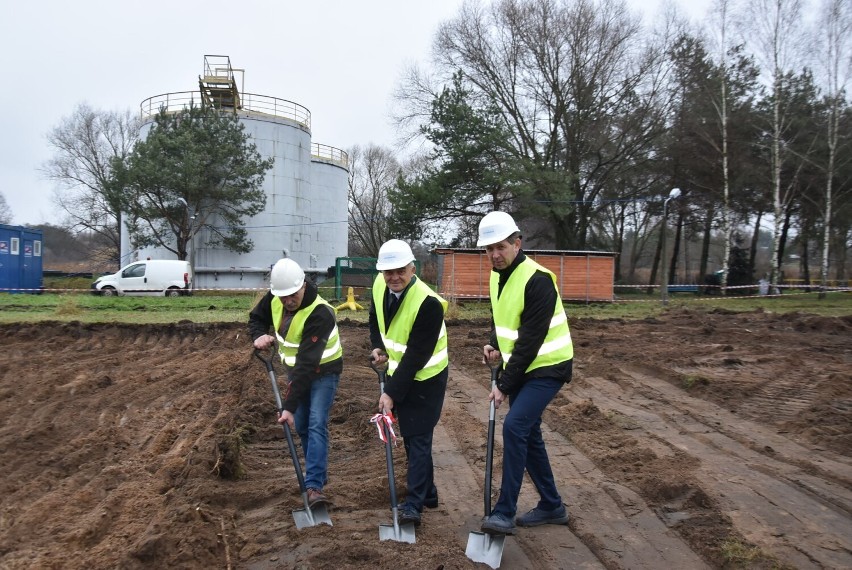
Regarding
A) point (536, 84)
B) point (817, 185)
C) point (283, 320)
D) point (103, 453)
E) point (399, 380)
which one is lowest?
point (103, 453)

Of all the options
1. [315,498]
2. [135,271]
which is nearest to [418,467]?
[315,498]

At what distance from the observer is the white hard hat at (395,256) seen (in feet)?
15.3

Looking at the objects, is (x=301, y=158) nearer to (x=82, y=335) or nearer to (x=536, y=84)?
(x=536, y=84)

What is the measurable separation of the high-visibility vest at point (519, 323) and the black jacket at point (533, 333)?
0.03 m

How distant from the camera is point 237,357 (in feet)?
40.0

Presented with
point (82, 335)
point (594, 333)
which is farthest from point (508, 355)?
point (82, 335)

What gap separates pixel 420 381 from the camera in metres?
4.81

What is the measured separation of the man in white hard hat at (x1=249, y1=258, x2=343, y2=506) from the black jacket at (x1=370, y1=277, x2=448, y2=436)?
0.51 meters

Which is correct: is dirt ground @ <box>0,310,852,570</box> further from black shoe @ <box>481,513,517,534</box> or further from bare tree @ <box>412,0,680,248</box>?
bare tree @ <box>412,0,680,248</box>

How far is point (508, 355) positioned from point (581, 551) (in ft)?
4.46

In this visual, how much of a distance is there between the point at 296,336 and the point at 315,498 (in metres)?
1.21

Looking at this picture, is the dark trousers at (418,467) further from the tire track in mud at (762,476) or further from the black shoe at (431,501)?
the tire track in mud at (762,476)

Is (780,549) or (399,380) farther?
(399,380)

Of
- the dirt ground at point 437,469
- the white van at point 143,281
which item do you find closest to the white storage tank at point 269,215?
the white van at point 143,281
